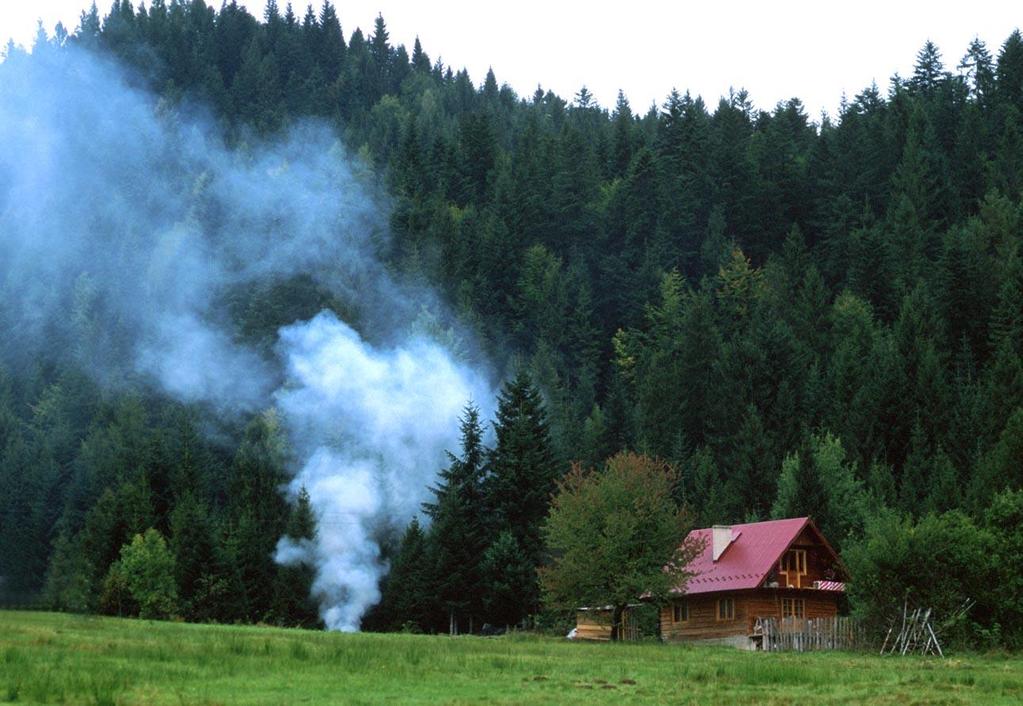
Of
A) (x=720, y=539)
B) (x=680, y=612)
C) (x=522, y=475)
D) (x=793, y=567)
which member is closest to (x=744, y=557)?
(x=720, y=539)

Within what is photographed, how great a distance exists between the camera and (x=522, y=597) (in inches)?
3059

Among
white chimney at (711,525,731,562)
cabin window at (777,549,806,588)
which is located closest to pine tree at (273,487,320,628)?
white chimney at (711,525,731,562)

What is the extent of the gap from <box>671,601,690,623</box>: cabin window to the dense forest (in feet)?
27.6

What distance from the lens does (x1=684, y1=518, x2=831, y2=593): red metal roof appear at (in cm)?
6856

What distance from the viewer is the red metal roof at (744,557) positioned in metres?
68.6

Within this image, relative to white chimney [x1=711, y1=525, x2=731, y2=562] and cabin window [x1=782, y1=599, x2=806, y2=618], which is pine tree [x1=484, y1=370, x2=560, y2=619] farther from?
cabin window [x1=782, y1=599, x2=806, y2=618]

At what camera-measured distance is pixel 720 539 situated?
72188 mm

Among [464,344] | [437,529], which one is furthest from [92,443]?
[437,529]

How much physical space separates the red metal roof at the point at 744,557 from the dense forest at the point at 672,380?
4.37 metres

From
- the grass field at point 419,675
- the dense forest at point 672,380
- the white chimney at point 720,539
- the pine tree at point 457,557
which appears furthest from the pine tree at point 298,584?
the grass field at point 419,675

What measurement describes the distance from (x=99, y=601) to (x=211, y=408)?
68616mm

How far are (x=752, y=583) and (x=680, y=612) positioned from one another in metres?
5.70

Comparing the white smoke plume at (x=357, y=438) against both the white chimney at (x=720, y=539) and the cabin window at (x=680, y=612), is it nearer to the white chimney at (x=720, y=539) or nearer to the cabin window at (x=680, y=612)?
the cabin window at (x=680, y=612)

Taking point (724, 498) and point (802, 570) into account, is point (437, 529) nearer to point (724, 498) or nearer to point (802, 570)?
point (802, 570)
